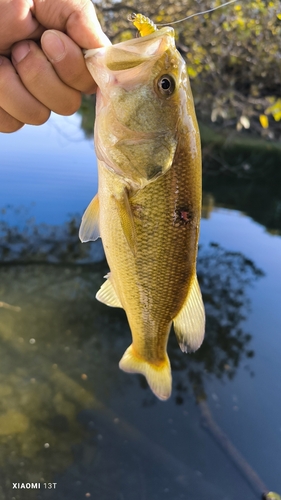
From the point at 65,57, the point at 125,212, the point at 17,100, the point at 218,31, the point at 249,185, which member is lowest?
the point at 249,185

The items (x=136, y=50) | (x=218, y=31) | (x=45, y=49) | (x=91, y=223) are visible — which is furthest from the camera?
(x=218, y=31)

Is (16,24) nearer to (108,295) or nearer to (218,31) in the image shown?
(108,295)

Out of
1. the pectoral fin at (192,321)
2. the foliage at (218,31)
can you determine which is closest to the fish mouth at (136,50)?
the pectoral fin at (192,321)

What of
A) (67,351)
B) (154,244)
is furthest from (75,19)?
(67,351)

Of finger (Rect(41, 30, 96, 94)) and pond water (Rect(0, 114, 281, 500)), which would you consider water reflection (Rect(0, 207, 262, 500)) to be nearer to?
pond water (Rect(0, 114, 281, 500))

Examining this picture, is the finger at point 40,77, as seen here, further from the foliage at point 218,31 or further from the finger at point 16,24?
the foliage at point 218,31

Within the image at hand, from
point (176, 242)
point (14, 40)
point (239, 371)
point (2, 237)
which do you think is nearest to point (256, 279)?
point (239, 371)

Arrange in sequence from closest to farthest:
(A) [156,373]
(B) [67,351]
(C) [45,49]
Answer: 1. (C) [45,49]
2. (A) [156,373]
3. (B) [67,351]

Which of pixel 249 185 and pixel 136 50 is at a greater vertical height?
pixel 136 50
